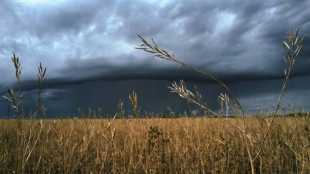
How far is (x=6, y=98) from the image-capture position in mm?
1397

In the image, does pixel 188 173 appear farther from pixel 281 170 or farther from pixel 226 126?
pixel 226 126

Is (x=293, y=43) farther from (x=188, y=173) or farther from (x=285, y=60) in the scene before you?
(x=188, y=173)

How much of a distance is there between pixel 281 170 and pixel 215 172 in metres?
1.75

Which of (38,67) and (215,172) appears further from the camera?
(215,172)

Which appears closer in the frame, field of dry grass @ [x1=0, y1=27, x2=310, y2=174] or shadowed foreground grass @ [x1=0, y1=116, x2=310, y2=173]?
field of dry grass @ [x1=0, y1=27, x2=310, y2=174]

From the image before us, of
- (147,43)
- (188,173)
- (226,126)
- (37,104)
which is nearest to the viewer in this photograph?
(147,43)

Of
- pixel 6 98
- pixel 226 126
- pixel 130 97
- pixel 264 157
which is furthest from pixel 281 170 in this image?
pixel 6 98

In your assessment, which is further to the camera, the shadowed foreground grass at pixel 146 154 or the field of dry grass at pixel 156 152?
the shadowed foreground grass at pixel 146 154

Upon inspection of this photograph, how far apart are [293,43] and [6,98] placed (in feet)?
5.68

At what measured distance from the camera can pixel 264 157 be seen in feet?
13.8

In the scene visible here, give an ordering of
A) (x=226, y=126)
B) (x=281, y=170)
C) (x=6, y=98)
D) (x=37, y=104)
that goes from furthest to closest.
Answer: (x=226, y=126) < (x=281, y=170) < (x=37, y=104) < (x=6, y=98)

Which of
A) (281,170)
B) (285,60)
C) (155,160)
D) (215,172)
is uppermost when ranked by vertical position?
(285,60)

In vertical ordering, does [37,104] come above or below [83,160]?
above

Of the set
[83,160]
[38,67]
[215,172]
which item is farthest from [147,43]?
[83,160]
